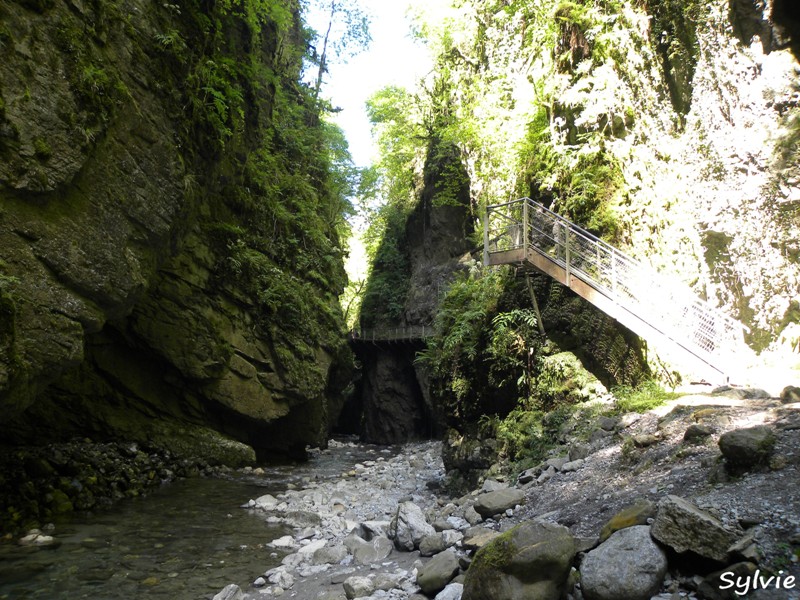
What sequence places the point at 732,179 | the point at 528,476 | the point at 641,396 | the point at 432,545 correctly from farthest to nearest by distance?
the point at 732,179
the point at 641,396
the point at 528,476
the point at 432,545

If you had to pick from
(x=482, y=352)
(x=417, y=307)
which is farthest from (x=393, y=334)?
(x=482, y=352)

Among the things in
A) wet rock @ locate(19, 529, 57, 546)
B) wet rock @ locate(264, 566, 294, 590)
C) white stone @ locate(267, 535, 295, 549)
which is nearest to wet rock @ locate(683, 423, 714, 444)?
wet rock @ locate(264, 566, 294, 590)

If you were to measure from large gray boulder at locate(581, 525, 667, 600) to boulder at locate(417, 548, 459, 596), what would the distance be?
141 centimetres

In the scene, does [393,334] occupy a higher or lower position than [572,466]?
higher

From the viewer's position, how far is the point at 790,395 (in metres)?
5.74

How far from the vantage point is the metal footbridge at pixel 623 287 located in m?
7.68

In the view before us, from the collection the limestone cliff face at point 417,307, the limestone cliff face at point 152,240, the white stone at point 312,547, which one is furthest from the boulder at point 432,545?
the limestone cliff face at point 417,307

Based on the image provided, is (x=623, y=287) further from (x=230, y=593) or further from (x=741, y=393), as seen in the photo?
(x=230, y=593)

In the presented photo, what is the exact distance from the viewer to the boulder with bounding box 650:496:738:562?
9.83ft

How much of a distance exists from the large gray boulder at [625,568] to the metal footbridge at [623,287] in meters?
5.19

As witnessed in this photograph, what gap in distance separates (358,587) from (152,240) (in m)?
6.75

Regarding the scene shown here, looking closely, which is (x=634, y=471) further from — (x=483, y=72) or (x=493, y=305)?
(x=483, y=72)

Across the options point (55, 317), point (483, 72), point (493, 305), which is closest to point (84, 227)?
point (55, 317)

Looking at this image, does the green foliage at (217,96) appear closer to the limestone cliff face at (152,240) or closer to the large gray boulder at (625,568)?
the limestone cliff face at (152,240)
